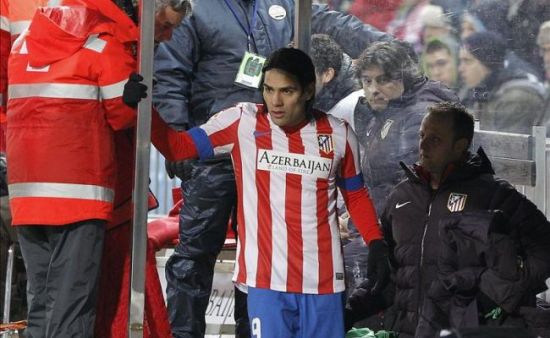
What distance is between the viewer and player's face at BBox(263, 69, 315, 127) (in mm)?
5203

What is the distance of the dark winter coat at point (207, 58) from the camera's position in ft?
21.1

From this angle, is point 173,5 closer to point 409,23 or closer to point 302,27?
point 302,27

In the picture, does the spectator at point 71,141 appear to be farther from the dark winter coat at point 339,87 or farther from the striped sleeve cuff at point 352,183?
the dark winter coat at point 339,87

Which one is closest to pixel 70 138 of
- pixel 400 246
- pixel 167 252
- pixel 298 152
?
pixel 298 152

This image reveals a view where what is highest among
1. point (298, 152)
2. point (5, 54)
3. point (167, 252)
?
point (5, 54)

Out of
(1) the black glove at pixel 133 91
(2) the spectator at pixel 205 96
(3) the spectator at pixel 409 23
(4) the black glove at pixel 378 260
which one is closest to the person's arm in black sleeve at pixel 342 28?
(3) the spectator at pixel 409 23

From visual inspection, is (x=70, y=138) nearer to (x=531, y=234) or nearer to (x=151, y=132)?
(x=151, y=132)

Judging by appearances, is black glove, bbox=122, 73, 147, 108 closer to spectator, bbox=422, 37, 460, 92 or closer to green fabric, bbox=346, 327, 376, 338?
green fabric, bbox=346, 327, 376, 338

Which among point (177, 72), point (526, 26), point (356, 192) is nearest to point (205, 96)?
point (177, 72)

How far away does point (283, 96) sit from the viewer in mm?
5219

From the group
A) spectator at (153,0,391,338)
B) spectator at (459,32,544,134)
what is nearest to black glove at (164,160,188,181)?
spectator at (153,0,391,338)

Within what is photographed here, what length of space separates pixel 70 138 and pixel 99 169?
0.56ft

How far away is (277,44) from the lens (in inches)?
260

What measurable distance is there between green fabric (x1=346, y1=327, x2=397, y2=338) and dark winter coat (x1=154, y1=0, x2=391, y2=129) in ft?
4.08
